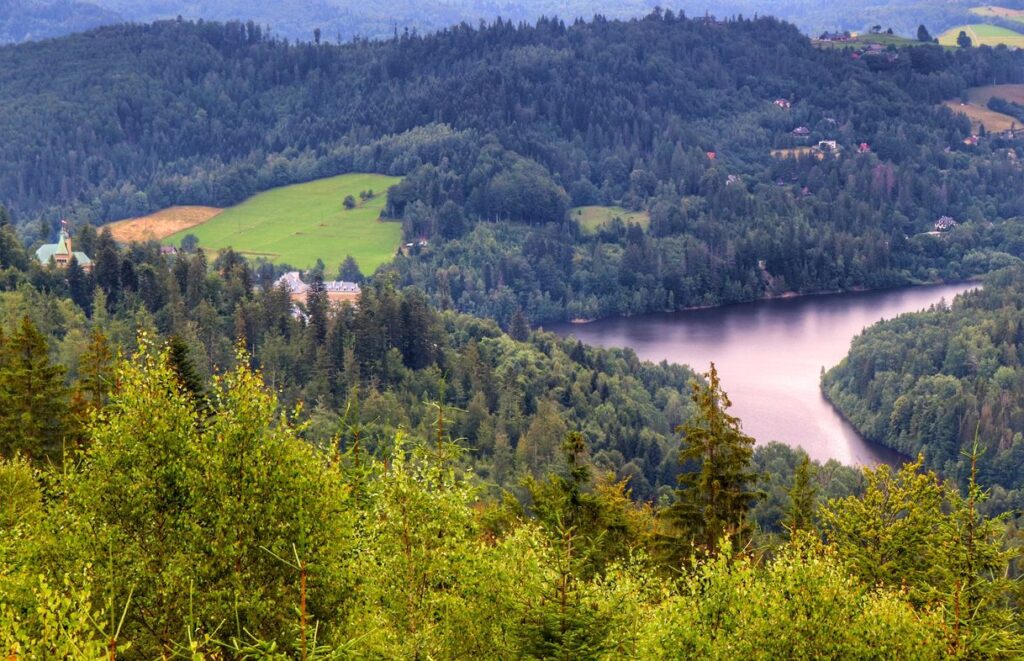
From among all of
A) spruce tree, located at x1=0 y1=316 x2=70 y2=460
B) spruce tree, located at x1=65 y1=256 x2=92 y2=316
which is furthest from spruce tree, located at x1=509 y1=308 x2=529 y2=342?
spruce tree, located at x1=0 y1=316 x2=70 y2=460

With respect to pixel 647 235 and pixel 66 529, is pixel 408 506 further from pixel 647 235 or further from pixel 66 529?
pixel 647 235

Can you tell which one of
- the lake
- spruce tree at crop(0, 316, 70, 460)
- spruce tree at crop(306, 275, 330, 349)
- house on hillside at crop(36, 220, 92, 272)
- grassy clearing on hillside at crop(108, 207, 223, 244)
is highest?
spruce tree at crop(0, 316, 70, 460)

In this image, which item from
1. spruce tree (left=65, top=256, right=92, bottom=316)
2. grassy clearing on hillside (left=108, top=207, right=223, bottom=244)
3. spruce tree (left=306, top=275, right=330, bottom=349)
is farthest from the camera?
grassy clearing on hillside (left=108, top=207, right=223, bottom=244)

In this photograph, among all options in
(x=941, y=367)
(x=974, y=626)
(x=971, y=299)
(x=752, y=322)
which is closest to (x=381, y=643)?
(x=974, y=626)

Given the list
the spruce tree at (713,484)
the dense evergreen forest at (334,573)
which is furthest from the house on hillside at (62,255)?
the dense evergreen forest at (334,573)

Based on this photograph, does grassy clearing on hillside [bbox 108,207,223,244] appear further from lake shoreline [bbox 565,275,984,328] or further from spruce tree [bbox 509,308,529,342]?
spruce tree [bbox 509,308,529,342]

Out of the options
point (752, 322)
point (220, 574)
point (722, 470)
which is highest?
point (220, 574)
